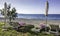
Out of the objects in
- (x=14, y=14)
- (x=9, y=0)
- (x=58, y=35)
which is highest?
(x=9, y=0)

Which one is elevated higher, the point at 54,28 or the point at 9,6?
the point at 9,6

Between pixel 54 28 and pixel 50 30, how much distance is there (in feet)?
0.59

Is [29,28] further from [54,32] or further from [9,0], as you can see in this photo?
[9,0]

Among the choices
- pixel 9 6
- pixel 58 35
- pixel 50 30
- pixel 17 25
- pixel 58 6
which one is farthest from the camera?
pixel 58 6

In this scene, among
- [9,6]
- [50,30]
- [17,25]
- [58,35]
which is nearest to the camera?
[58,35]

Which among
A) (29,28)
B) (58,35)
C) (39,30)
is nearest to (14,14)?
(29,28)

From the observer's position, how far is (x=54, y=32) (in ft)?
18.2

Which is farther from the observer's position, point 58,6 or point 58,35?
point 58,6

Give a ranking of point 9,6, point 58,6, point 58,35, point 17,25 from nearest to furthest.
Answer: point 58,35
point 17,25
point 9,6
point 58,6

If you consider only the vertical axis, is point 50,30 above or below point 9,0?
below

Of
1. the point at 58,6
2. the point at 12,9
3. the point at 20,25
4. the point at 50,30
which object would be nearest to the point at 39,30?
the point at 50,30

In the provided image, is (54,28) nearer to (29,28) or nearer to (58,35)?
(58,35)

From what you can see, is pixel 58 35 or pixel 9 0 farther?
pixel 9 0

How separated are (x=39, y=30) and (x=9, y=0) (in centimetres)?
260
